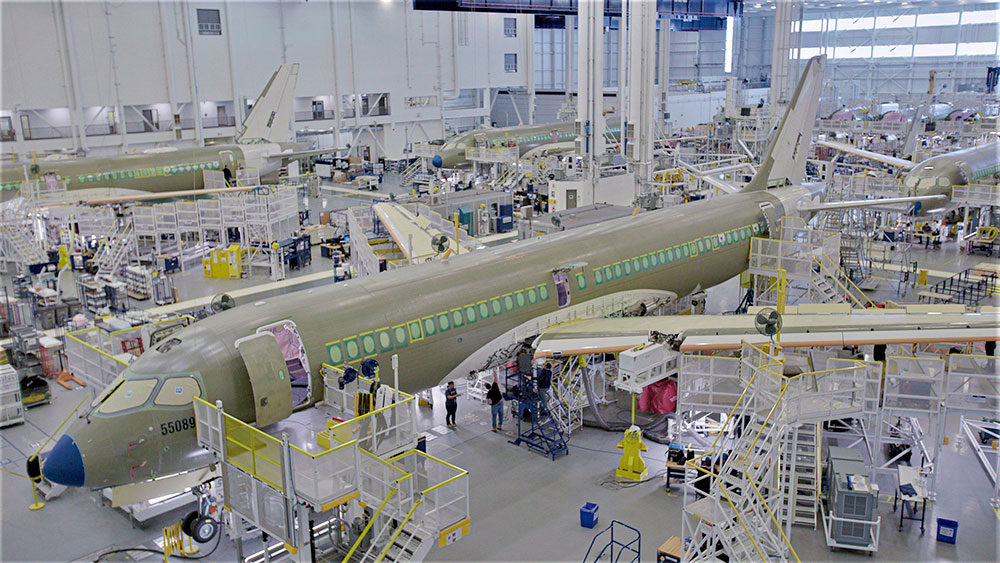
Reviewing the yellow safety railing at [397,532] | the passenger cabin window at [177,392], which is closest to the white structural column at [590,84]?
the passenger cabin window at [177,392]

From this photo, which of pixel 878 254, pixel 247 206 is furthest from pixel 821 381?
pixel 247 206

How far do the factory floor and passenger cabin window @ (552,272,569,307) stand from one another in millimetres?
3903

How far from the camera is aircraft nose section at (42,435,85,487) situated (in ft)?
48.0

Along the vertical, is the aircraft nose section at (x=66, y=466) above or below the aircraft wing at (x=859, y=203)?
below

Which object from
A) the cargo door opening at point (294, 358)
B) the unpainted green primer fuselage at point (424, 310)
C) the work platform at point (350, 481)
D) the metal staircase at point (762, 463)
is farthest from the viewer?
the cargo door opening at point (294, 358)

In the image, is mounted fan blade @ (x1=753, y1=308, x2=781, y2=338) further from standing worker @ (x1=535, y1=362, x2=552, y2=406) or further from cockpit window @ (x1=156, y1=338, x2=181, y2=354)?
cockpit window @ (x1=156, y1=338, x2=181, y2=354)

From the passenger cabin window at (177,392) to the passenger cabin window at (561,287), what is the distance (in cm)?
1069

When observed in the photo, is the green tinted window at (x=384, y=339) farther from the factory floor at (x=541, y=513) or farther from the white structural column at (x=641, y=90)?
the white structural column at (x=641, y=90)

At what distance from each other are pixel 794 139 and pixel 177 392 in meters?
27.9

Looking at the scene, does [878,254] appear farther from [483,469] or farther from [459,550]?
[459,550]

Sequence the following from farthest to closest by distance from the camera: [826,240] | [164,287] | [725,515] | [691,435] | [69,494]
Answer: [164,287] → [826,240] → [691,435] → [69,494] → [725,515]

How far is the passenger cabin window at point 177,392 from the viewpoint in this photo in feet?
50.3

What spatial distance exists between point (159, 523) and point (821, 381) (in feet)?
51.0

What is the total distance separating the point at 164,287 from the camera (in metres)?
35.5
